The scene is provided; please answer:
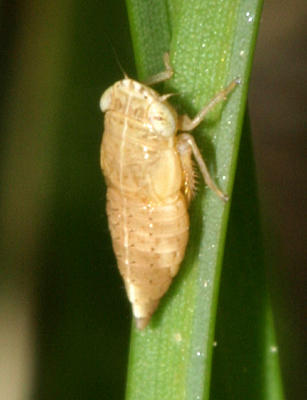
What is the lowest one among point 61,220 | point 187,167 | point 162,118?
point 61,220

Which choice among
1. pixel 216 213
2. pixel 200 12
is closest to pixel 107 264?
pixel 216 213

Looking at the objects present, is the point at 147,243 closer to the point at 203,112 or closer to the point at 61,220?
the point at 203,112

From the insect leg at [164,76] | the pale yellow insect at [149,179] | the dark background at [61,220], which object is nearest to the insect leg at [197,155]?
the pale yellow insect at [149,179]

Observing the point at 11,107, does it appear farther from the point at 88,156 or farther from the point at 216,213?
the point at 216,213

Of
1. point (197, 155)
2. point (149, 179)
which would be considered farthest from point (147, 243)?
point (197, 155)

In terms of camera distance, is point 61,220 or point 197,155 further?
point 61,220

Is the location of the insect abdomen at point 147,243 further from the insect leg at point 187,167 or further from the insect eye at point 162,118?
the insect eye at point 162,118

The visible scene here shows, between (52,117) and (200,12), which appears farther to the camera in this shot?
(52,117)
